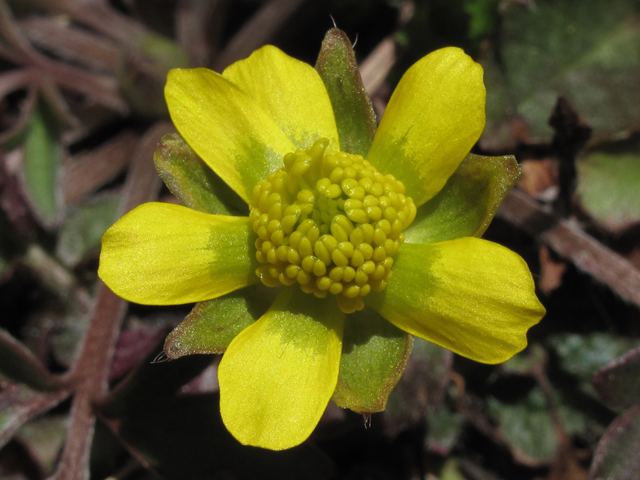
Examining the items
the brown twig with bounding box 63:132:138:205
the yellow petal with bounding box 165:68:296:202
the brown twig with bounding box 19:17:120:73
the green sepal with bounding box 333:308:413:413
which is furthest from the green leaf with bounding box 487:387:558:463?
the brown twig with bounding box 19:17:120:73

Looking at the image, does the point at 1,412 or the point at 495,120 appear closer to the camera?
the point at 1,412

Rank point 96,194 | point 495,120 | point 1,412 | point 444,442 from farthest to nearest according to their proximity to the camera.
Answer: point 96,194 < point 495,120 < point 444,442 < point 1,412

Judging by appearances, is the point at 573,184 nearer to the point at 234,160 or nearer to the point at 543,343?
the point at 543,343

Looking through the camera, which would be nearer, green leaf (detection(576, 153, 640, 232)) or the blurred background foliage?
the blurred background foliage

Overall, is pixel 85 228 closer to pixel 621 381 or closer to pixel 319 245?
pixel 319 245

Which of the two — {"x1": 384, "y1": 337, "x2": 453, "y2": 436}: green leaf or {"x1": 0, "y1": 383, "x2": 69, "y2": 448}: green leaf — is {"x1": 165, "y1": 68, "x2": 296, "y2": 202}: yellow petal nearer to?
{"x1": 384, "y1": 337, "x2": 453, "y2": 436}: green leaf

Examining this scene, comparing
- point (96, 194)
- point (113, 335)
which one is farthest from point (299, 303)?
point (96, 194)
